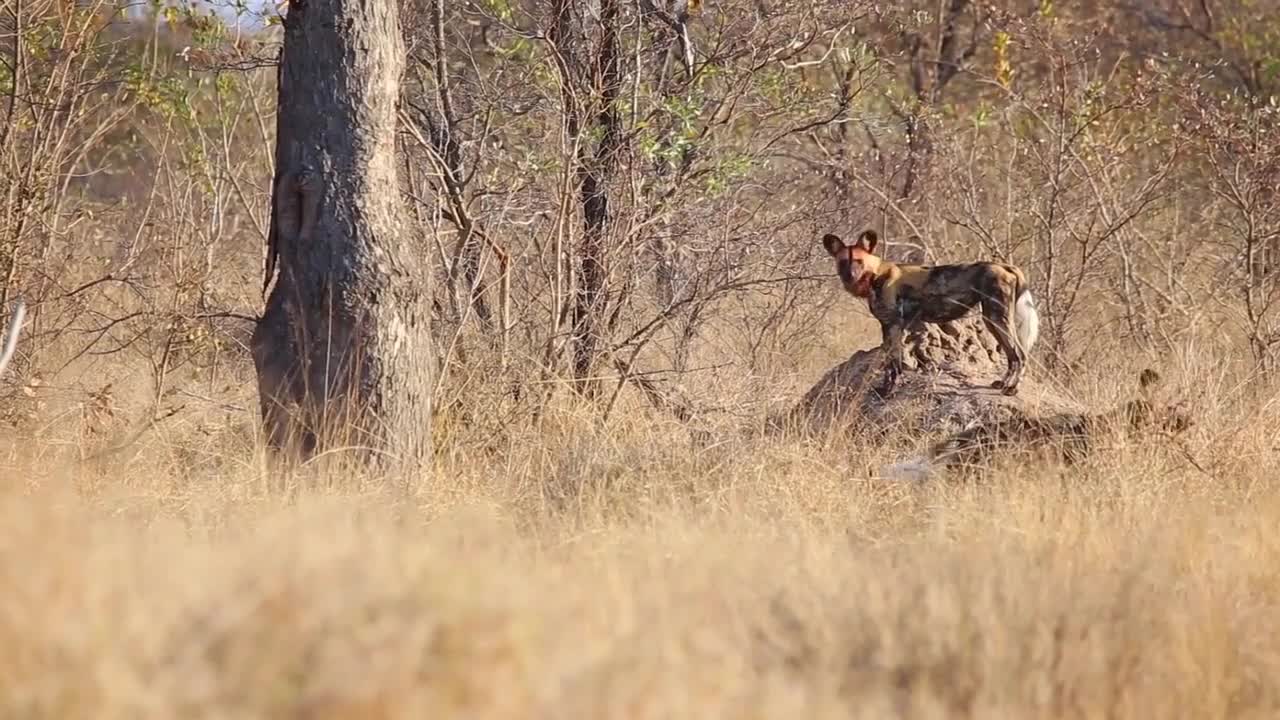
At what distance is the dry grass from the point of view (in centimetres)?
343

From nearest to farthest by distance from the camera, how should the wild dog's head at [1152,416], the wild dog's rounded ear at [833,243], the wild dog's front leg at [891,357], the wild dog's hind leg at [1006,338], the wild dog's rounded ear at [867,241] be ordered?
the wild dog's head at [1152,416], the wild dog's hind leg at [1006,338], the wild dog's front leg at [891,357], the wild dog's rounded ear at [867,241], the wild dog's rounded ear at [833,243]

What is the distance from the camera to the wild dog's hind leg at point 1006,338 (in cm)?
880

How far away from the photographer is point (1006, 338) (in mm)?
8875

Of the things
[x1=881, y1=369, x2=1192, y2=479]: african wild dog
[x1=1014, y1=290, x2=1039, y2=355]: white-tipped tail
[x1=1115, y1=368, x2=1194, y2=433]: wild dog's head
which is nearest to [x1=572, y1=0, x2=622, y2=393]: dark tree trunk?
[x1=881, y1=369, x2=1192, y2=479]: african wild dog

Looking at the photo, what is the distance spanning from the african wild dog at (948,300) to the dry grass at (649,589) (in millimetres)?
1229

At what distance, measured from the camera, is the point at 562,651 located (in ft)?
11.9

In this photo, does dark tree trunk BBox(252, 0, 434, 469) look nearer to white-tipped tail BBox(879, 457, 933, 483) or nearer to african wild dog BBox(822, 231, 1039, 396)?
white-tipped tail BBox(879, 457, 933, 483)

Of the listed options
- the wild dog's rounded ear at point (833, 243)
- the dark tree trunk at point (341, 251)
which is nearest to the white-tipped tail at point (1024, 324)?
the wild dog's rounded ear at point (833, 243)

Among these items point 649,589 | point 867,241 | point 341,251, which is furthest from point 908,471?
point 649,589

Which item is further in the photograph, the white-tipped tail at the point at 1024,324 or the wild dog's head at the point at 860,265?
the wild dog's head at the point at 860,265

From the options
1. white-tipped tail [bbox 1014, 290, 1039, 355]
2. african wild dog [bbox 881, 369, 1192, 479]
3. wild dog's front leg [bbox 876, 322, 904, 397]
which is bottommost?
african wild dog [bbox 881, 369, 1192, 479]

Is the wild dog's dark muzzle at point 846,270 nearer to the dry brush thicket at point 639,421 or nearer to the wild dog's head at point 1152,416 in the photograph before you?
the dry brush thicket at point 639,421

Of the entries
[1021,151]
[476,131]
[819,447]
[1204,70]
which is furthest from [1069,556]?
[1204,70]

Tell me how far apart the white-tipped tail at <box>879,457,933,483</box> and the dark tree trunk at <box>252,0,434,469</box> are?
2203 mm
